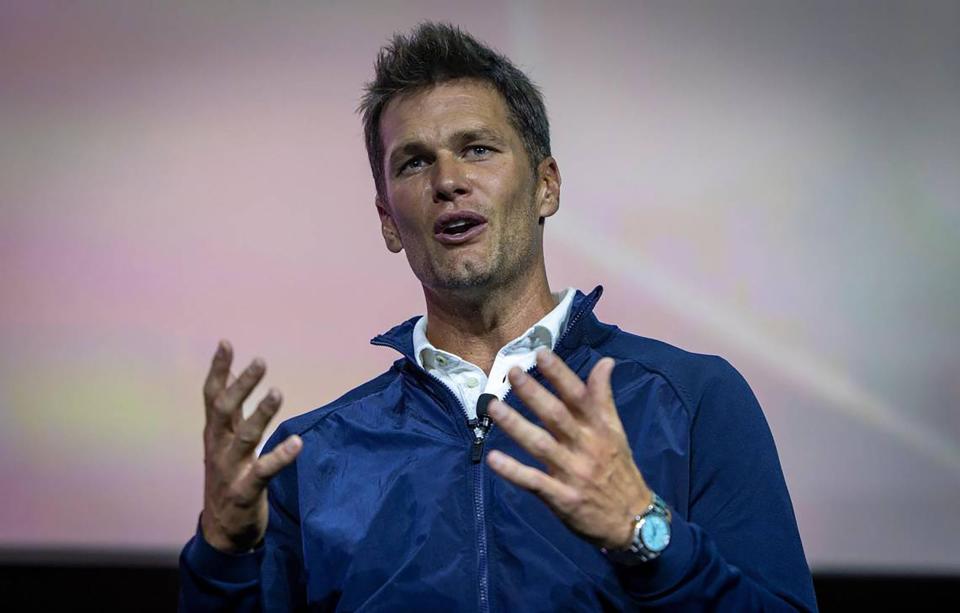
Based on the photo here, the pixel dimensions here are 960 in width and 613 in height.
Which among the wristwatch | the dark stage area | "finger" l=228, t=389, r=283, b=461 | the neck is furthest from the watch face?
the dark stage area

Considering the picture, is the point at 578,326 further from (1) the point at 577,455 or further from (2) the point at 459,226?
(1) the point at 577,455

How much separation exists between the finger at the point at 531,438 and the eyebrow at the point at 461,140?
71cm

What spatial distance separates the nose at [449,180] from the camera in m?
1.78

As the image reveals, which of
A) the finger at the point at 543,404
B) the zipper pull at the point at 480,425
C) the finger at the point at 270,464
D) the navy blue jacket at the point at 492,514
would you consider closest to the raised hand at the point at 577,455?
the finger at the point at 543,404

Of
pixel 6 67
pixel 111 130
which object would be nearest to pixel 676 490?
pixel 111 130

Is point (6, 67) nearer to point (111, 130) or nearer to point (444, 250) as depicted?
point (111, 130)

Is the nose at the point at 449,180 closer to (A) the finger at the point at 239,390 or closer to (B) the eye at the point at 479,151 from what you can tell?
(B) the eye at the point at 479,151

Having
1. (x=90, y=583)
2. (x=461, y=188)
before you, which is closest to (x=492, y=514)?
(x=461, y=188)

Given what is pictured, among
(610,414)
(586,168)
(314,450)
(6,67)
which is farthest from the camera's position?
(6,67)

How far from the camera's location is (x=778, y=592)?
57.1 inches

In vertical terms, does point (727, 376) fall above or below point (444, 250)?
below

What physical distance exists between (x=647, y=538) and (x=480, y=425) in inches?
16.3

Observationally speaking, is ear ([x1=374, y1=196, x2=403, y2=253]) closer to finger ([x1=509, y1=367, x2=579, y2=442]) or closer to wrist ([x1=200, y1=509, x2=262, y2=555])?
wrist ([x1=200, y1=509, x2=262, y2=555])

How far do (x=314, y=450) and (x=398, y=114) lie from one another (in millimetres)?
583
